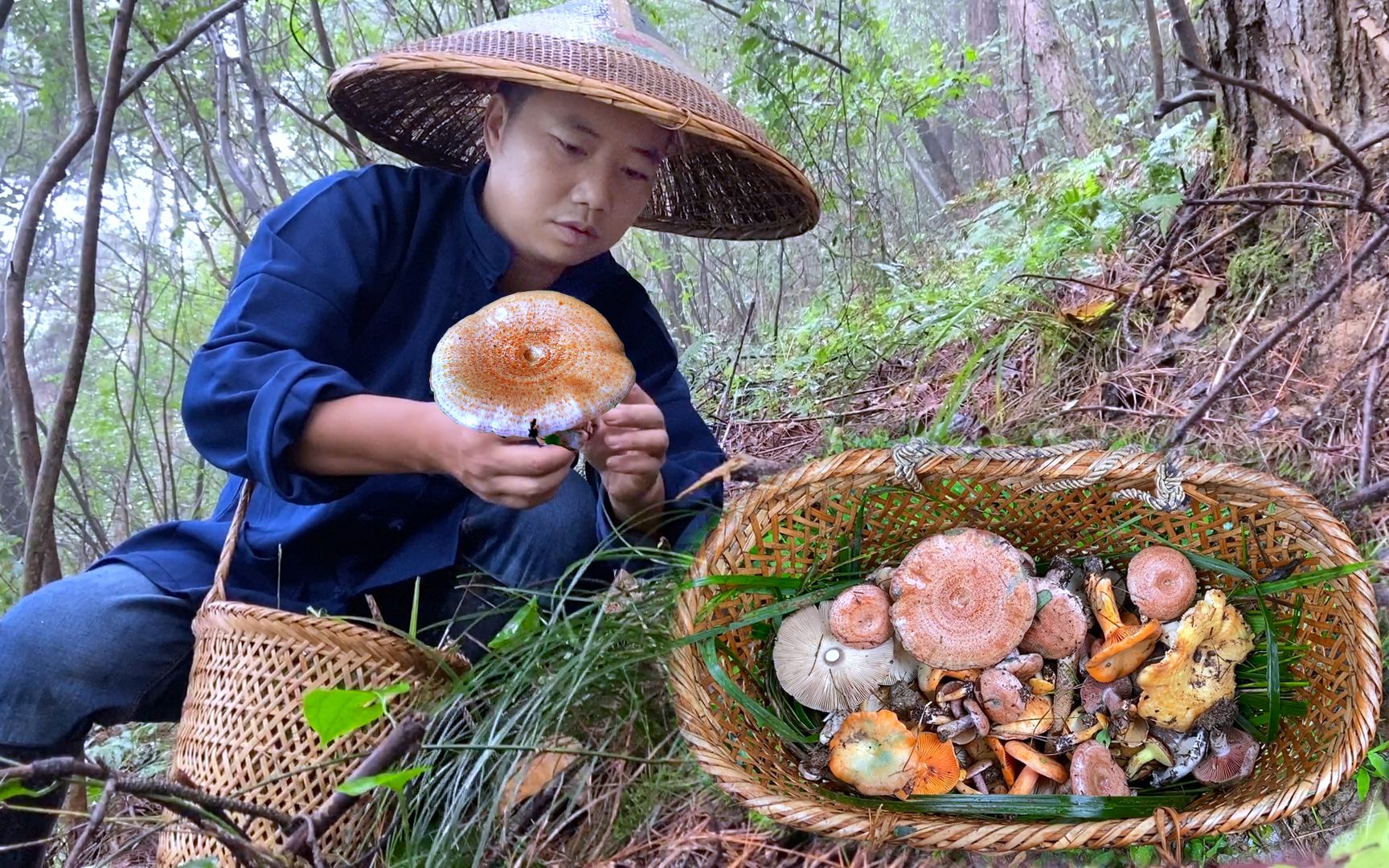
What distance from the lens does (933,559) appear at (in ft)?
5.23

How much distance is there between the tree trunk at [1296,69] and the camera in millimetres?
1841

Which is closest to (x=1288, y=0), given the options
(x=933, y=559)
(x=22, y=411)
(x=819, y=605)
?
(x=933, y=559)

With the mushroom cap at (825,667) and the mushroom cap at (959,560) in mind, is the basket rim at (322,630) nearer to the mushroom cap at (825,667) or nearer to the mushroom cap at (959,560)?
the mushroom cap at (825,667)

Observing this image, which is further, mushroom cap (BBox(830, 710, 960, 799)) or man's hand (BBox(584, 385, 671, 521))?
man's hand (BBox(584, 385, 671, 521))

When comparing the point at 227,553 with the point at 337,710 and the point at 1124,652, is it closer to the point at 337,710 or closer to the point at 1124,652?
the point at 337,710

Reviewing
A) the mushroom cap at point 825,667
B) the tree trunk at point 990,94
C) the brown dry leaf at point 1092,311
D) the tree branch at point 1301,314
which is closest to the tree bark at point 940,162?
the tree trunk at point 990,94

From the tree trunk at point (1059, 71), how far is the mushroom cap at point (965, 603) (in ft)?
17.1

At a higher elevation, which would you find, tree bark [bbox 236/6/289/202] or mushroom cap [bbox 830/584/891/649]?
tree bark [bbox 236/6/289/202]

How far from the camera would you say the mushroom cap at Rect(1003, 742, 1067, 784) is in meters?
1.44

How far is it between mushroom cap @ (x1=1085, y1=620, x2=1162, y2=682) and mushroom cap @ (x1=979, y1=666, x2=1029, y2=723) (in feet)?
0.46

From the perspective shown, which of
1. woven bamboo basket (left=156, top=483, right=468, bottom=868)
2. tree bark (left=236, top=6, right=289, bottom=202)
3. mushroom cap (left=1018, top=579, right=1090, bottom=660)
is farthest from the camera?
tree bark (left=236, top=6, right=289, bottom=202)

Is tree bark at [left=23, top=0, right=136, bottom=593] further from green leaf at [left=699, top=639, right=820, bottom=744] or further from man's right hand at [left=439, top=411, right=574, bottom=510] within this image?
green leaf at [left=699, top=639, right=820, bottom=744]

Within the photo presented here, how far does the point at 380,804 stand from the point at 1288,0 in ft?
8.45

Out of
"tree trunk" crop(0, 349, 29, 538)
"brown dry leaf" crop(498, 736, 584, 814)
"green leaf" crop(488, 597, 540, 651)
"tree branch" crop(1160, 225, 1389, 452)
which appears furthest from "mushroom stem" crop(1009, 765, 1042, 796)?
"tree trunk" crop(0, 349, 29, 538)
